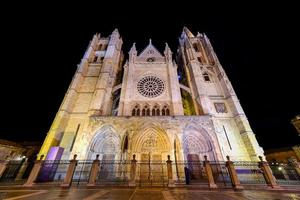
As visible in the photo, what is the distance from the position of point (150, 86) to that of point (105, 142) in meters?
8.81

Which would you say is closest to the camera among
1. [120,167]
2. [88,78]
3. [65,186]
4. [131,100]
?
[65,186]

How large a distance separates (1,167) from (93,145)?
638cm

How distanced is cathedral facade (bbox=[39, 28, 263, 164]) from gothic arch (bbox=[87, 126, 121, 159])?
9 cm

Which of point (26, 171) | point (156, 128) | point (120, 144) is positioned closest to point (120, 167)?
point (120, 144)

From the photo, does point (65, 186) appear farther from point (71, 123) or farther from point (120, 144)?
point (71, 123)

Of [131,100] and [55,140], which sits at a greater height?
[131,100]

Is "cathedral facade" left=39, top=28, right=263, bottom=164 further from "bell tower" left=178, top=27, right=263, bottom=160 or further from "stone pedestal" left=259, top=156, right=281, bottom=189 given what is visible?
"stone pedestal" left=259, top=156, right=281, bottom=189

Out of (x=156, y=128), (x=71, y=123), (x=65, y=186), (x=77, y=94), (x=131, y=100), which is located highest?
(x=77, y=94)

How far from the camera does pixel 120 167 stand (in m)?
11.6

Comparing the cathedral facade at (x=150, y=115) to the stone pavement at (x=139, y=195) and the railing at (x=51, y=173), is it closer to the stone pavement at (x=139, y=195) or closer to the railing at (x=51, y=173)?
the railing at (x=51, y=173)

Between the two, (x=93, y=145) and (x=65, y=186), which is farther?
(x=93, y=145)

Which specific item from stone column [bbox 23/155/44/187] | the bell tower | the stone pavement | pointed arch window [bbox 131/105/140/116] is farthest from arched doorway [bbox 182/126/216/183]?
stone column [bbox 23/155/44/187]

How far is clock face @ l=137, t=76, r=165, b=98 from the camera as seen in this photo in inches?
706

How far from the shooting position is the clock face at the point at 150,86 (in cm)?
1792
